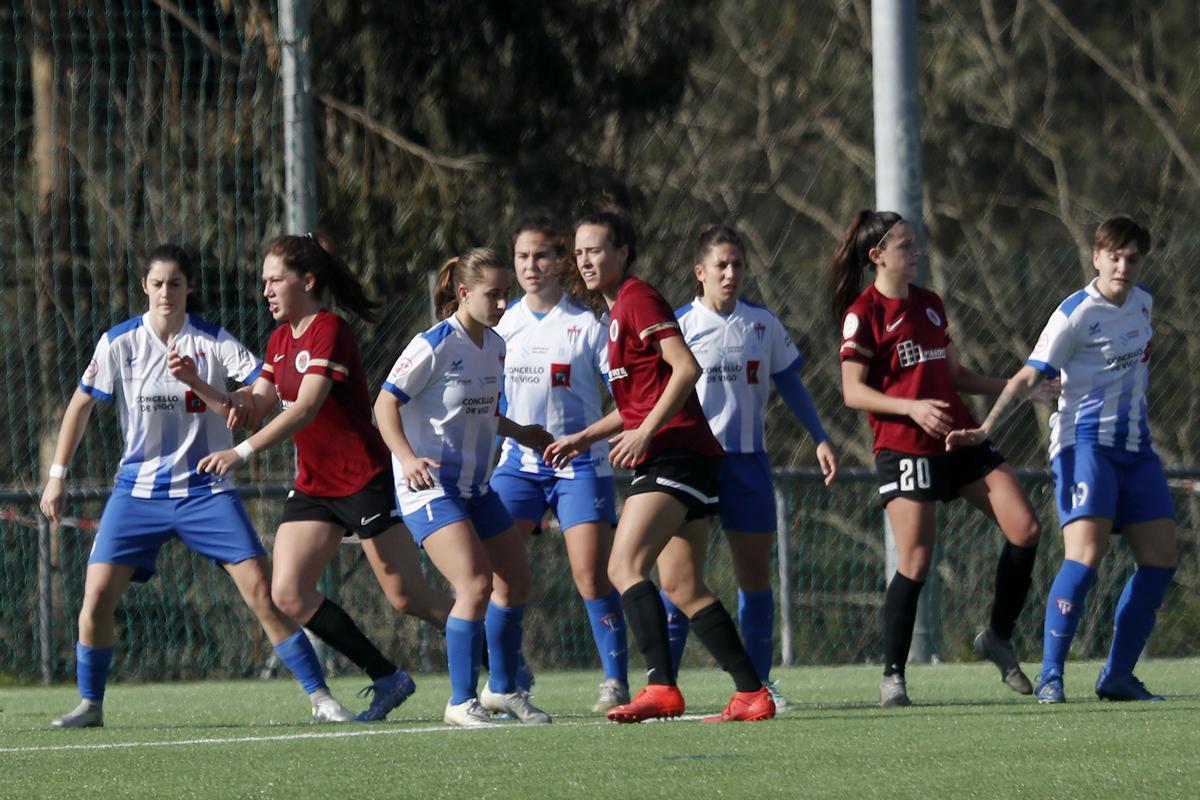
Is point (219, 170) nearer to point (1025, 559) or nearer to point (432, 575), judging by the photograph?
point (432, 575)

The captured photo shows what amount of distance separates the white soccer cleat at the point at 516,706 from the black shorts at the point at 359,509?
75 centimetres

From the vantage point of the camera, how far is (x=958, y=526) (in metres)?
12.8

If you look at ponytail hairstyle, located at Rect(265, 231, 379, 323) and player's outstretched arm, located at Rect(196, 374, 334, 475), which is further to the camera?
ponytail hairstyle, located at Rect(265, 231, 379, 323)

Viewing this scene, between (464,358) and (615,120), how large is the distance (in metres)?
10.8

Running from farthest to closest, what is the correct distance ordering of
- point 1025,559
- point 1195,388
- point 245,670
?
point 1195,388, point 245,670, point 1025,559

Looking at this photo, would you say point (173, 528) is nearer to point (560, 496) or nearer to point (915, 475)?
point (560, 496)

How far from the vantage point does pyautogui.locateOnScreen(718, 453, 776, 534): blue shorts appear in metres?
8.17

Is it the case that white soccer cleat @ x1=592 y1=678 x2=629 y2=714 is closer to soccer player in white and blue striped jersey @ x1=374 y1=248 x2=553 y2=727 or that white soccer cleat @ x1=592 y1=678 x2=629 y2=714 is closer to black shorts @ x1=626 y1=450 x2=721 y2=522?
soccer player in white and blue striped jersey @ x1=374 y1=248 x2=553 y2=727

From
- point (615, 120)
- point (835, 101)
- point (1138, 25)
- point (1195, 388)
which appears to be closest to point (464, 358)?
point (1195, 388)

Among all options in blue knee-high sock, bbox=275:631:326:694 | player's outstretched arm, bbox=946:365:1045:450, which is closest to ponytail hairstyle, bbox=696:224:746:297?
player's outstretched arm, bbox=946:365:1045:450

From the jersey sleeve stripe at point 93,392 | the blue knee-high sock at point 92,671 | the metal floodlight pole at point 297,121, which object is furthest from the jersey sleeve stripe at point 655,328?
the metal floodlight pole at point 297,121

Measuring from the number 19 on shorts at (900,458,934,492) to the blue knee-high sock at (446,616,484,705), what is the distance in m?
1.68

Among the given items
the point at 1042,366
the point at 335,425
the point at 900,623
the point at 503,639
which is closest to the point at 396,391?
the point at 335,425

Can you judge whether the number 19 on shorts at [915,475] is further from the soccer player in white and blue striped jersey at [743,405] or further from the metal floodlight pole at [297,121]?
the metal floodlight pole at [297,121]
